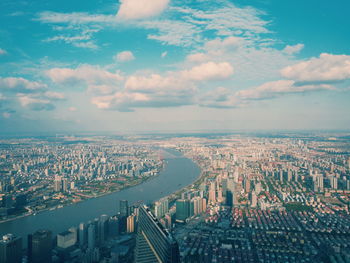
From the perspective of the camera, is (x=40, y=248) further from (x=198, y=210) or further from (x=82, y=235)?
(x=198, y=210)

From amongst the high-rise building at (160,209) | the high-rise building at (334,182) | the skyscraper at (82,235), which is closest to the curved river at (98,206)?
the skyscraper at (82,235)

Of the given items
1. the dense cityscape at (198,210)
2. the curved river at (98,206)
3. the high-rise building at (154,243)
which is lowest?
the curved river at (98,206)

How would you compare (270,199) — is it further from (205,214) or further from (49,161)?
(49,161)

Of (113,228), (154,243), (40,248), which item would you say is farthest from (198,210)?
(154,243)

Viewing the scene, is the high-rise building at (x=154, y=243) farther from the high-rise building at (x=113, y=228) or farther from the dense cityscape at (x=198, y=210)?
the high-rise building at (x=113, y=228)

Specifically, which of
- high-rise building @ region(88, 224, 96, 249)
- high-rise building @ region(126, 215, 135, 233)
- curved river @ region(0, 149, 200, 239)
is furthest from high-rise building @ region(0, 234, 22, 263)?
high-rise building @ region(126, 215, 135, 233)
